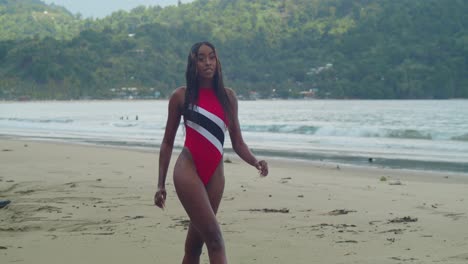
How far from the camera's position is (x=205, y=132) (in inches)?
172

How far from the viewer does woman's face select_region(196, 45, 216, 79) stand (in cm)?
439

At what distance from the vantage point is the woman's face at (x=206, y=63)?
4.39 meters

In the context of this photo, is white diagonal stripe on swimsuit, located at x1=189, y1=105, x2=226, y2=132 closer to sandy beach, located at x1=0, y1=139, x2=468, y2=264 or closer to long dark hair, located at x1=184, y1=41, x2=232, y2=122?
long dark hair, located at x1=184, y1=41, x2=232, y2=122

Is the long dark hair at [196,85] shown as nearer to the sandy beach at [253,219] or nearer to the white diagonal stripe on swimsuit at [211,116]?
the white diagonal stripe on swimsuit at [211,116]

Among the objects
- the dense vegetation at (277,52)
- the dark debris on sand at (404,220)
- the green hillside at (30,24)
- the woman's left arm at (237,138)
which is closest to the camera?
the woman's left arm at (237,138)

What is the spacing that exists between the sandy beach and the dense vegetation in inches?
3350

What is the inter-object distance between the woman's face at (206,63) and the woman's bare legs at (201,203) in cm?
48

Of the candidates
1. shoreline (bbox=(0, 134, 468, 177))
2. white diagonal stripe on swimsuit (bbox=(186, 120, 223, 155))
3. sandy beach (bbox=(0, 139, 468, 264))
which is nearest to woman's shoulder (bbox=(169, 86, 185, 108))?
white diagonal stripe on swimsuit (bbox=(186, 120, 223, 155))

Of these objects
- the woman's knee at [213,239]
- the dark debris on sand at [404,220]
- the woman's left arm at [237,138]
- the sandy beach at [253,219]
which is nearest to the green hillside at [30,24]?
the sandy beach at [253,219]

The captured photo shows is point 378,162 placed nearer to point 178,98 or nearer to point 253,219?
point 253,219

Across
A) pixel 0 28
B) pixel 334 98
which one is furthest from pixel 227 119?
pixel 0 28

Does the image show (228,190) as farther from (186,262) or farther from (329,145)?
(329,145)

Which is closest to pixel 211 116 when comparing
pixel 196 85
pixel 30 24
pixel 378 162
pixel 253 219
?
pixel 196 85

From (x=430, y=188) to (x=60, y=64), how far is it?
352 ft
